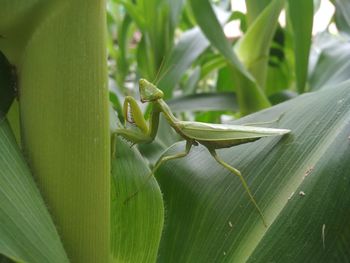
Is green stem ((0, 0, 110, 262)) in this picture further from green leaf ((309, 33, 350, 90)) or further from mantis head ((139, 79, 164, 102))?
green leaf ((309, 33, 350, 90))

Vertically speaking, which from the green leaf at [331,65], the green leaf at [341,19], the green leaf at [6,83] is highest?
the green leaf at [6,83]

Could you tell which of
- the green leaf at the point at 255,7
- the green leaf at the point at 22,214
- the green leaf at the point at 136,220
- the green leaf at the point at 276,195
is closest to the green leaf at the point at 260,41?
the green leaf at the point at 255,7

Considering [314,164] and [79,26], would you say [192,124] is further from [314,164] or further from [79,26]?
[79,26]

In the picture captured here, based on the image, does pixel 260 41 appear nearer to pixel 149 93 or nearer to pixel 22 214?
pixel 149 93

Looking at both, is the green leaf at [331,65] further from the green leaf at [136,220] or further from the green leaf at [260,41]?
the green leaf at [136,220]

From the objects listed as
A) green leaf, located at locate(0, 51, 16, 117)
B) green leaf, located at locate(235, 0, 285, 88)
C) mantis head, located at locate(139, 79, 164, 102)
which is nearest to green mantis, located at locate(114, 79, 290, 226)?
mantis head, located at locate(139, 79, 164, 102)
